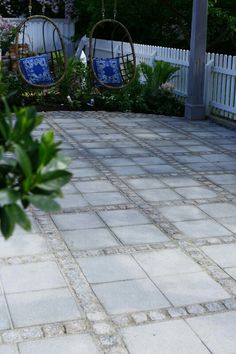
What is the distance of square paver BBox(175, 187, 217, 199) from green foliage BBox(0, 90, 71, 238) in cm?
379

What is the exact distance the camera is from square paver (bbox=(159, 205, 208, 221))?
4.32 metres

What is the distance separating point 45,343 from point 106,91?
7250mm

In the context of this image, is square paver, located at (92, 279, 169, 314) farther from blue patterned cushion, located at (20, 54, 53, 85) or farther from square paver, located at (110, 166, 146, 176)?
blue patterned cushion, located at (20, 54, 53, 85)

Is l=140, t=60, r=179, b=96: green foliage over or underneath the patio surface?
over

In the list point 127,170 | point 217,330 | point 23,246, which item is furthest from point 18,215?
point 127,170

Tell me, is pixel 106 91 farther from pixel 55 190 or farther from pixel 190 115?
pixel 55 190

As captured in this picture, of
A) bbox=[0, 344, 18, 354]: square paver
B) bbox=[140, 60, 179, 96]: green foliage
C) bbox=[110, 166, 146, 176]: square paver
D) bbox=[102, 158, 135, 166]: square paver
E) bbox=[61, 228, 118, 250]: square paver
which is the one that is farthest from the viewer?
bbox=[140, 60, 179, 96]: green foliage

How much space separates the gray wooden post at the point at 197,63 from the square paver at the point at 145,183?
137 inches

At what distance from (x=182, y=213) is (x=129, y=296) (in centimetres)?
150

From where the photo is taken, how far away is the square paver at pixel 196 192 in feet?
16.0

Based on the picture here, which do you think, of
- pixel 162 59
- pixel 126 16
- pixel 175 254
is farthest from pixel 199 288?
pixel 126 16

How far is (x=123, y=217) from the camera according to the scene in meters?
4.30

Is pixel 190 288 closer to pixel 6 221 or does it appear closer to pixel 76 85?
pixel 6 221

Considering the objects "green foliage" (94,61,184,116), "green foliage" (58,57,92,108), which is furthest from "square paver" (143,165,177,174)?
"green foliage" (58,57,92,108)
